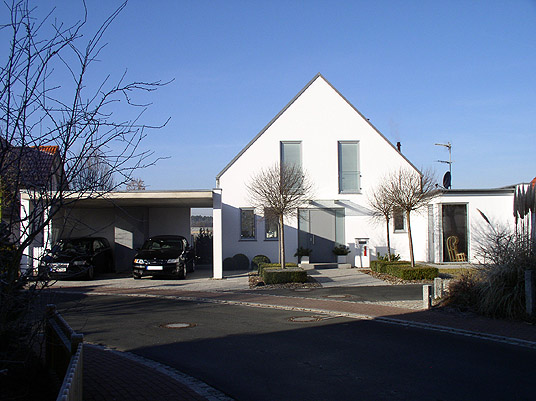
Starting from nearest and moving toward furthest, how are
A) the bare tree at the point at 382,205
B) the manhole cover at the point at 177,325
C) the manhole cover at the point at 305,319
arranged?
the manhole cover at the point at 177,325 → the manhole cover at the point at 305,319 → the bare tree at the point at 382,205

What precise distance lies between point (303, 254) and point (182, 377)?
18960 mm

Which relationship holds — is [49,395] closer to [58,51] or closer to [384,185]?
[58,51]

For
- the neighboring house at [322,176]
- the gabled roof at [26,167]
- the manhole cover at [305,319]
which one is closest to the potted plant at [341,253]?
the neighboring house at [322,176]

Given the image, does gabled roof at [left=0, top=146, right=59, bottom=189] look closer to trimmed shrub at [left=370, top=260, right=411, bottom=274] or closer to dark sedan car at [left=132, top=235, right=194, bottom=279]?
dark sedan car at [left=132, top=235, right=194, bottom=279]

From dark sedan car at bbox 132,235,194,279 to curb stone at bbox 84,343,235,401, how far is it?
11685mm

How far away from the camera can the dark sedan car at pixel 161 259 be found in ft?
67.5

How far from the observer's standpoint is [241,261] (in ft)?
85.0

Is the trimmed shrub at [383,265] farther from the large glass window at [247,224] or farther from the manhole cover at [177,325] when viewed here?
the manhole cover at [177,325]

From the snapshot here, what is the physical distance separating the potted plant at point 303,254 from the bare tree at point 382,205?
3713mm

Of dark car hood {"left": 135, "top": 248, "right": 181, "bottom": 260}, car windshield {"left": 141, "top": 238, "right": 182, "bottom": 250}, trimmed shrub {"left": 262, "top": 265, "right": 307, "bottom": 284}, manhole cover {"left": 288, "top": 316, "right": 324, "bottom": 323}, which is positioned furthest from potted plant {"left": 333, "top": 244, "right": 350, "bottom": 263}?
manhole cover {"left": 288, "top": 316, "right": 324, "bottom": 323}

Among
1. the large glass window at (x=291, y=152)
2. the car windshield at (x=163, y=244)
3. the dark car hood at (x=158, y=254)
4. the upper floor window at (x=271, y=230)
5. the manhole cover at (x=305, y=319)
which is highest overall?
the large glass window at (x=291, y=152)

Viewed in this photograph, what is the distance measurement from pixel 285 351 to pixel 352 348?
110 centimetres

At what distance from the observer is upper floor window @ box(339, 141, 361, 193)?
27156 mm

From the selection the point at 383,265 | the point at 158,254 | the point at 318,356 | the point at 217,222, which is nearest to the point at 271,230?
the point at 217,222
